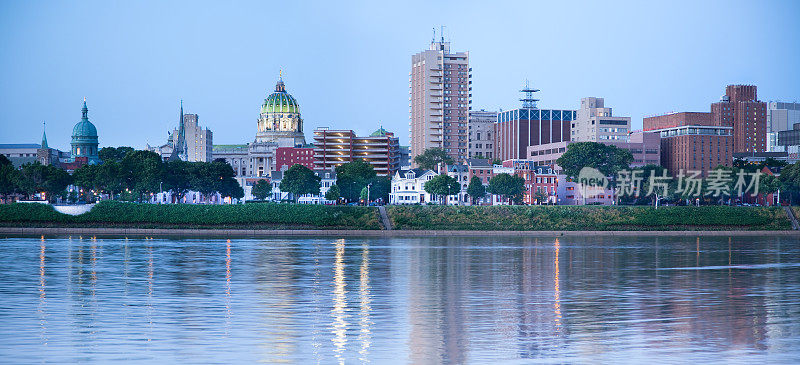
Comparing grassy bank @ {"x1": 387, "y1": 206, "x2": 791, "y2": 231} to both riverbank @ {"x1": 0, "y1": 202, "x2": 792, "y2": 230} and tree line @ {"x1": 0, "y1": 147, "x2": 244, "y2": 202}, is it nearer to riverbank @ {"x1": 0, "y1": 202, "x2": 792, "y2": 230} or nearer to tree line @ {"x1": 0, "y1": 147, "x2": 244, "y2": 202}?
riverbank @ {"x1": 0, "y1": 202, "x2": 792, "y2": 230}

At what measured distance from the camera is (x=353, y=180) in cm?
18025

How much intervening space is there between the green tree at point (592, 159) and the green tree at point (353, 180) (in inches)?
1447

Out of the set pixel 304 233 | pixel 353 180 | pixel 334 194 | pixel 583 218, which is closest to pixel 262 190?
pixel 353 180

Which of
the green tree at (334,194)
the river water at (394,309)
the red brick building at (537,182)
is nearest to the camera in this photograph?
the river water at (394,309)

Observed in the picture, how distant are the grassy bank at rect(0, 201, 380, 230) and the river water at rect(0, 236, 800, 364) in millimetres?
44154

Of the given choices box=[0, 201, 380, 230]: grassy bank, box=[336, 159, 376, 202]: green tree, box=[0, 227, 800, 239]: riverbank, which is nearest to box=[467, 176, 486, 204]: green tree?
box=[336, 159, 376, 202]: green tree

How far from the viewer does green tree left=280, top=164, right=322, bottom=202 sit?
178 meters

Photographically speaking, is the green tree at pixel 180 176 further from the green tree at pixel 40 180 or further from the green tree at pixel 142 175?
the green tree at pixel 40 180

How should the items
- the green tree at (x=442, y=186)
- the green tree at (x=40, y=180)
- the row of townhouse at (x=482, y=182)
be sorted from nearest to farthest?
the green tree at (x=40, y=180), the green tree at (x=442, y=186), the row of townhouse at (x=482, y=182)

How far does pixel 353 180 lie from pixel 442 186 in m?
20.4

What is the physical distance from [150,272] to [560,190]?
465 ft

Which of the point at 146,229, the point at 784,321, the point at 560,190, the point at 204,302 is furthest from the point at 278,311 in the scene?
the point at 560,190

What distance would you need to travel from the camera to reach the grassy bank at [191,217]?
10988 centimetres

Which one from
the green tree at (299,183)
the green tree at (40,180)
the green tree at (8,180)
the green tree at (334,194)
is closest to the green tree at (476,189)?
the green tree at (334,194)
